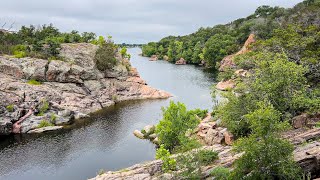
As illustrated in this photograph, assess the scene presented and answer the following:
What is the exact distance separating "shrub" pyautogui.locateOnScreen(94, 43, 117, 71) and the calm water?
54.7ft

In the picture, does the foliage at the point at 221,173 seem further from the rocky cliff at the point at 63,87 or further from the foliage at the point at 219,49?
the foliage at the point at 219,49

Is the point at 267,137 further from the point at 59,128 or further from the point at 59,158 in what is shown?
the point at 59,128

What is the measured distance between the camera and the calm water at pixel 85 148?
4322 centimetres

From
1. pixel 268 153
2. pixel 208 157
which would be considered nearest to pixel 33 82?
pixel 208 157

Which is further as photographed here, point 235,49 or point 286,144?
point 235,49

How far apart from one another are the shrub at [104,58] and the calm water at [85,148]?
16.7 metres

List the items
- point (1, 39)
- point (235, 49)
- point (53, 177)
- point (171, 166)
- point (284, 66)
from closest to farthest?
point (171, 166)
point (284, 66)
point (53, 177)
point (1, 39)
point (235, 49)

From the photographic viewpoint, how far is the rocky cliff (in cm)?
6309

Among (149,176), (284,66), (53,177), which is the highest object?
(284,66)

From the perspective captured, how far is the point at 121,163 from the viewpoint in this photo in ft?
148

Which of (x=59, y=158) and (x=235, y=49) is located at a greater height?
(x=235, y=49)

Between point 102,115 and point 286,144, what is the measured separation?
51048mm

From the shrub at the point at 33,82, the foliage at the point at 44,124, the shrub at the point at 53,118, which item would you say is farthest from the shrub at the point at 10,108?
the shrub at the point at 33,82

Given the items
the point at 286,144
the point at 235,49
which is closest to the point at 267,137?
the point at 286,144
